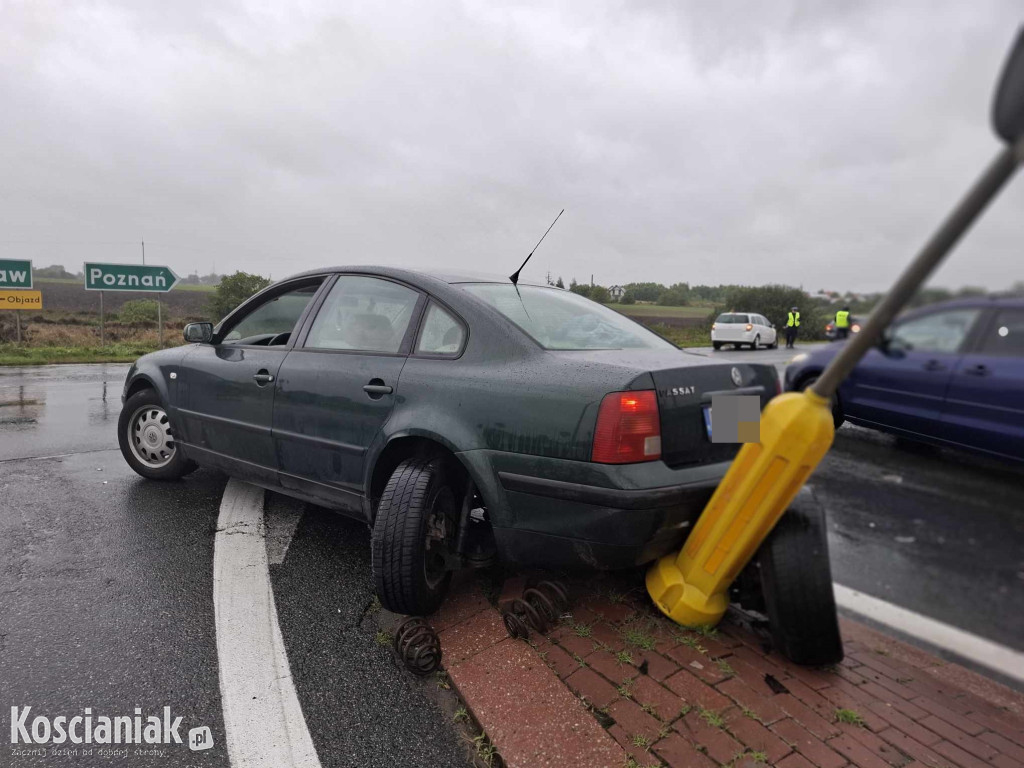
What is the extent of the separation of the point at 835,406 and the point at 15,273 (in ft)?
72.8

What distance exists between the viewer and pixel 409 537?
2641 mm

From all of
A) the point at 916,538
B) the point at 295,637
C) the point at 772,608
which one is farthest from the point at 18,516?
the point at 916,538

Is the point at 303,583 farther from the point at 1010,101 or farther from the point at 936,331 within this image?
the point at 1010,101

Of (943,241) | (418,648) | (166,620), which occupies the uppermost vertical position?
(943,241)

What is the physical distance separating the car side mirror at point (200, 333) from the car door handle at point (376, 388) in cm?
170

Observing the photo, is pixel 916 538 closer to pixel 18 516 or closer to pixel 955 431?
pixel 955 431

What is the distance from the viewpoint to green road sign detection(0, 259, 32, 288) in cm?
1758

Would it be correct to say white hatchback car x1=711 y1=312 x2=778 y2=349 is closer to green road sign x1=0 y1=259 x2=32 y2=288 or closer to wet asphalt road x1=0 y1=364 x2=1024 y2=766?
wet asphalt road x1=0 y1=364 x2=1024 y2=766

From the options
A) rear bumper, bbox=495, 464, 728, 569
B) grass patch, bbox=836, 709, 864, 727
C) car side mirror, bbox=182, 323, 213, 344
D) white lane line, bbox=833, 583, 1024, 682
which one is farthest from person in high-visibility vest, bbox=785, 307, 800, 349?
car side mirror, bbox=182, 323, 213, 344

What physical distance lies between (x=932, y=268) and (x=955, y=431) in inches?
8.5

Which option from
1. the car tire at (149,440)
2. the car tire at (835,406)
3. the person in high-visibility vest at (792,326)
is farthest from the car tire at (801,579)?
the car tire at (149,440)

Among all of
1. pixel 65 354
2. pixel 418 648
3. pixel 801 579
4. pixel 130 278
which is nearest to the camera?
pixel 801 579

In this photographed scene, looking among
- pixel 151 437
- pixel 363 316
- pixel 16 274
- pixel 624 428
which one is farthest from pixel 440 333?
pixel 16 274

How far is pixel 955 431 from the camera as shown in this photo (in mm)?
744
